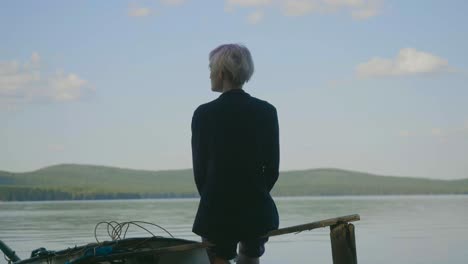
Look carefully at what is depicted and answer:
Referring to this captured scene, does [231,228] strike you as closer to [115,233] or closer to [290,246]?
[115,233]

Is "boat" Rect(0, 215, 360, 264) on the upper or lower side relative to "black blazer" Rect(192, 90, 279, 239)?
lower

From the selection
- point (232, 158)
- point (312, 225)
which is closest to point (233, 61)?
point (232, 158)

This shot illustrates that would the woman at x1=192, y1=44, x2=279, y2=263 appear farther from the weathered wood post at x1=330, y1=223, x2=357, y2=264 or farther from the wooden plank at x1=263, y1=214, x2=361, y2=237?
the weathered wood post at x1=330, y1=223, x2=357, y2=264

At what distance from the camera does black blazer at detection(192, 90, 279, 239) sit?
16.6 feet

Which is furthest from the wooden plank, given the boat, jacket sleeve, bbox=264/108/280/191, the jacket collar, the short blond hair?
the short blond hair

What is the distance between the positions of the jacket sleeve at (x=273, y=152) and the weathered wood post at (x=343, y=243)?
159 centimetres

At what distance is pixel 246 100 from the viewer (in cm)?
512

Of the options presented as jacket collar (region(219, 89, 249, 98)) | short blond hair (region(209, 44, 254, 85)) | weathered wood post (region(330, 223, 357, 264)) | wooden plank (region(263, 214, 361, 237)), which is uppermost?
short blond hair (region(209, 44, 254, 85))

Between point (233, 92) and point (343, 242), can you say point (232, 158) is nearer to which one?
point (233, 92)

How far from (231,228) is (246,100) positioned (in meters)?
0.83

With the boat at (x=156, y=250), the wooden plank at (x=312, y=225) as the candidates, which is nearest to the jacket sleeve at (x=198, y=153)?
the boat at (x=156, y=250)

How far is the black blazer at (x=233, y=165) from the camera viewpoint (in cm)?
505

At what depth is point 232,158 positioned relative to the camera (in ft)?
16.5

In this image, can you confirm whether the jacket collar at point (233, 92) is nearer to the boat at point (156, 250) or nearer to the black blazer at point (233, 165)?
the black blazer at point (233, 165)
